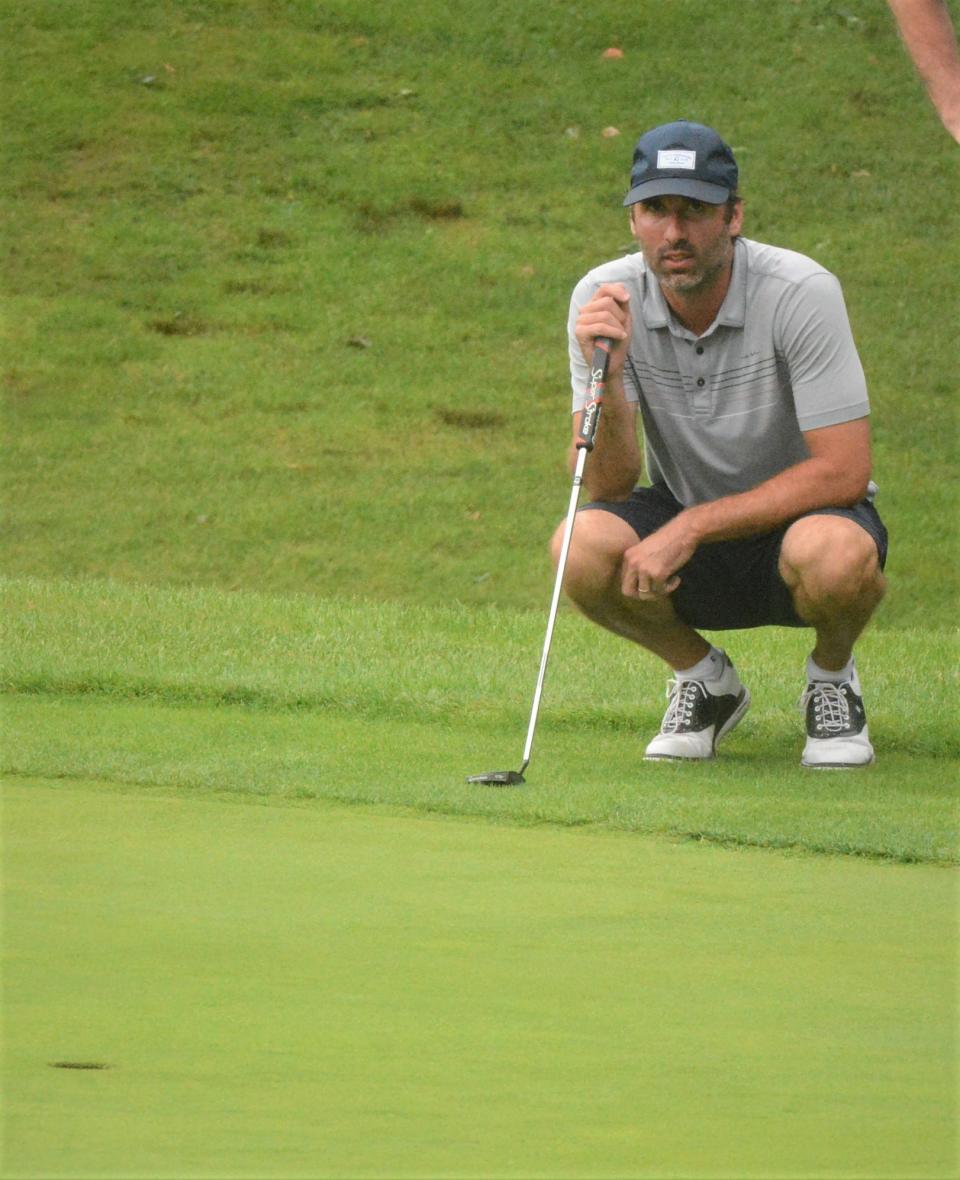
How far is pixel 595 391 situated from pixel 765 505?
38 cm

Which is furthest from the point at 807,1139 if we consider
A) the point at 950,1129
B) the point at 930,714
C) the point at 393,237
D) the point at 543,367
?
the point at 393,237

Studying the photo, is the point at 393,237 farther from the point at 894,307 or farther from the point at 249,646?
the point at 249,646

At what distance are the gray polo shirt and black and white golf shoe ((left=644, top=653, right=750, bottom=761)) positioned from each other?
0.38 meters

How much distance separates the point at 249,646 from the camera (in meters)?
4.75

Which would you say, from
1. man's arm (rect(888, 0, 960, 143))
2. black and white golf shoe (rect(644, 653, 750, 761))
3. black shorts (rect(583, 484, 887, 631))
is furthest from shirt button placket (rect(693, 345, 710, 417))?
man's arm (rect(888, 0, 960, 143))

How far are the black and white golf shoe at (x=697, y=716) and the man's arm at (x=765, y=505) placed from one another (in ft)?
0.79

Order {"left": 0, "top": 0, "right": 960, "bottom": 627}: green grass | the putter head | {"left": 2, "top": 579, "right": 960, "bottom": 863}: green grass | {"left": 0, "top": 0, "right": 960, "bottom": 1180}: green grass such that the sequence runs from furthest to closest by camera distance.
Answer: {"left": 0, "top": 0, "right": 960, "bottom": 627}: green grass < the putter head < {"left": 2, "top": 579, "right": 960, "bottom": 863}: green grass < {"left": 0, "top": 0, "right": 960, "bottom": 1180}: green grass

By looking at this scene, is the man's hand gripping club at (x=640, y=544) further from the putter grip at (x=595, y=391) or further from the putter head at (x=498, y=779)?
the putter head at (x=498, y=779)

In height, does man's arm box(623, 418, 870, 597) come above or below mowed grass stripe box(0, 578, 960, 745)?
above

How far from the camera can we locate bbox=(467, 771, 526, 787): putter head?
3172mm

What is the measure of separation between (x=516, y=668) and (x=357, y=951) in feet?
8.22

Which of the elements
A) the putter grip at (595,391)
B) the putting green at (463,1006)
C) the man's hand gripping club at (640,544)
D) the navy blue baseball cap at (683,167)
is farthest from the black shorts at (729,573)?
the putting green at (463,1006)

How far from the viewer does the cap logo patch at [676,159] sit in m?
3.58

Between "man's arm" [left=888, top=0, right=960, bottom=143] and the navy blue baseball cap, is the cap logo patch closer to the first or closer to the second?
the navy blue baseball cap
